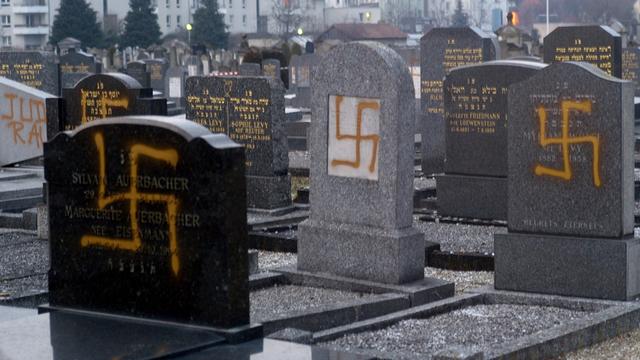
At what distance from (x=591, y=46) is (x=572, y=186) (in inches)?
320

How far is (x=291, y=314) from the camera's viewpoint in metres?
9.45

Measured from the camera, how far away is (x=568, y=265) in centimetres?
1044

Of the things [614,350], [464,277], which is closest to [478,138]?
[464,277]

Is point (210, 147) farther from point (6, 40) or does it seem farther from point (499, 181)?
point (6, 40)

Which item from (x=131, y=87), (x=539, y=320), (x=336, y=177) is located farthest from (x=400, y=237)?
(x=131, y=87)

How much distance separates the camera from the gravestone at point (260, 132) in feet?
50.4

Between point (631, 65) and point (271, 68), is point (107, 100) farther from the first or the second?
point (271, 68)

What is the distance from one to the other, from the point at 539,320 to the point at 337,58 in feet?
8.60

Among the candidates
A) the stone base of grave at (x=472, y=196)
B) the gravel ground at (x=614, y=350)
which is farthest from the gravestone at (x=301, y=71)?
the gravel ground at (x=614, y=350)

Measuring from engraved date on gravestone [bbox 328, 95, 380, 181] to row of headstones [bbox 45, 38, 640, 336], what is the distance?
0.01 metres

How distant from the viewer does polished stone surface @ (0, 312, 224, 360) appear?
7.10 meters

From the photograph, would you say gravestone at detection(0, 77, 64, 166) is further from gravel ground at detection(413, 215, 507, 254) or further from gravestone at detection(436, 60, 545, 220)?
gravestone at detection(436, 60, 545, 220)

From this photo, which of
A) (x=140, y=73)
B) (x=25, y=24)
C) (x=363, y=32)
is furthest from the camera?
(x=25, y=24)

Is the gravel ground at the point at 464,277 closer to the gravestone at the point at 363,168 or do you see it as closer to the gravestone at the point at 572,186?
the gravestone at the point at 363,168
